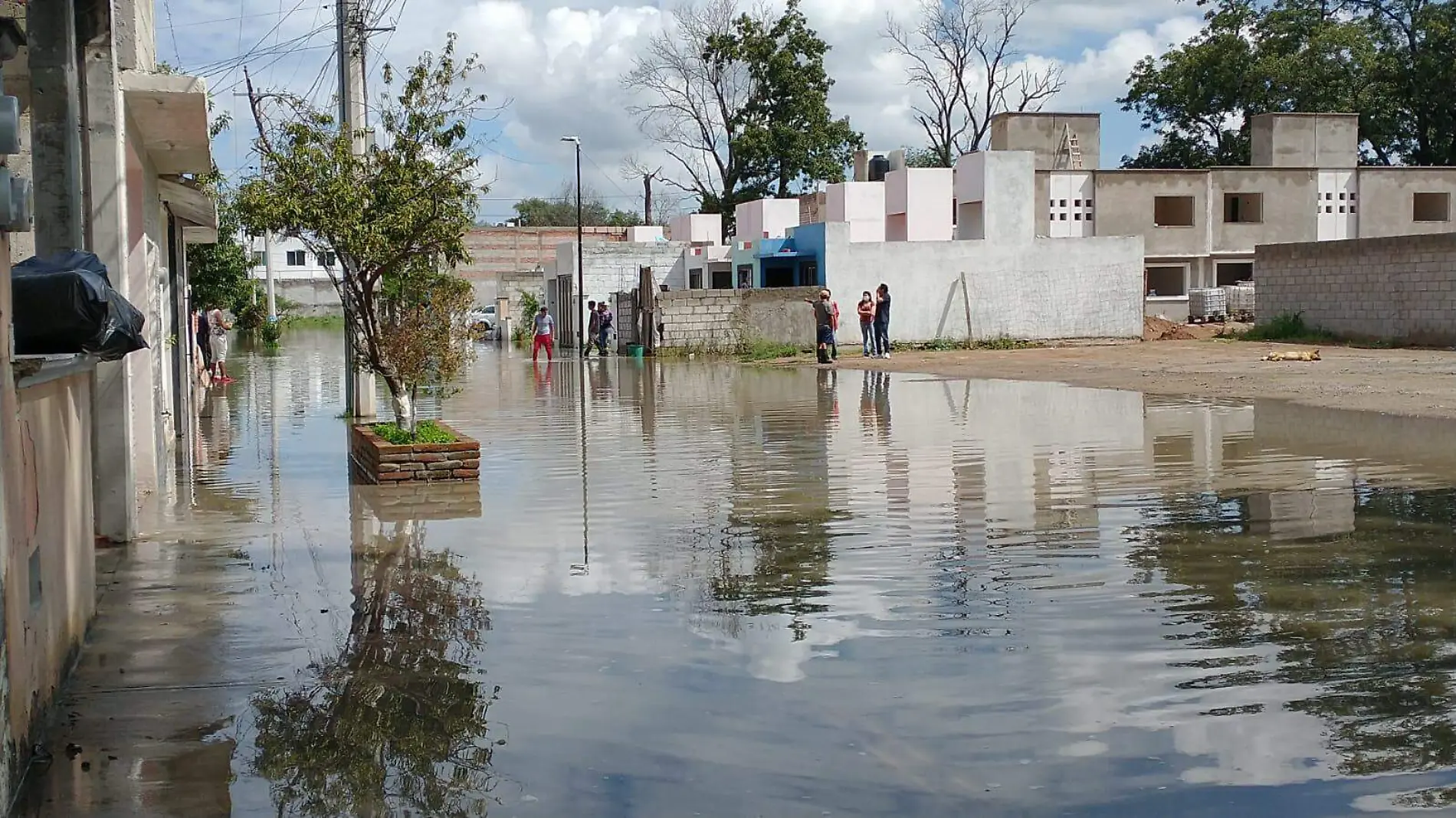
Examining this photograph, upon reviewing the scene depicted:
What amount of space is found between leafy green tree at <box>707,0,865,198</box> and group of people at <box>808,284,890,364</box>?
2579 centimetres

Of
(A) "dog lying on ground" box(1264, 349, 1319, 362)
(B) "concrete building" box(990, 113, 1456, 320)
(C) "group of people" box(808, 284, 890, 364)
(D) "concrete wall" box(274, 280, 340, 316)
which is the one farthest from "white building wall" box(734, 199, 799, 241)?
(D) "concrete wall" box(274, 280, 340, 316)

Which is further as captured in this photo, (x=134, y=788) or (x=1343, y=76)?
(x=1343, y=76)

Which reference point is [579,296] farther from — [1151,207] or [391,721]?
[391,721]

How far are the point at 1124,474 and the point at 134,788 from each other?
9970 millimetres

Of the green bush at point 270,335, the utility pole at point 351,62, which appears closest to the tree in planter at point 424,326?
the utility pole at point 351,62

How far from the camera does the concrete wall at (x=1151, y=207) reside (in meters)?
52.5

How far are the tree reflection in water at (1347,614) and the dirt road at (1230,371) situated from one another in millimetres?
9471

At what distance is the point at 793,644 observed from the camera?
297 inches

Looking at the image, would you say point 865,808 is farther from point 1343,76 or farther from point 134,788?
point 1343,76

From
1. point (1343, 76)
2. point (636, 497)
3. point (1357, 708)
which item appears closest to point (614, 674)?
point (1357, 708)

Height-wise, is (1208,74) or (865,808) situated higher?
(1208,74)

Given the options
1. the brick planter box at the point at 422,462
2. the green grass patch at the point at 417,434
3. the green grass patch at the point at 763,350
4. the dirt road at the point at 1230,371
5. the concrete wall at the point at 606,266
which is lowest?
the brick planter box at the point at 422,462

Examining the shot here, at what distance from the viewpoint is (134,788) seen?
5609 millimetres

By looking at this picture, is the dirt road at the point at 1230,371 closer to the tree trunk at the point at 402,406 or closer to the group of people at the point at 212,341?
the tree trunk at the point at 402,406
